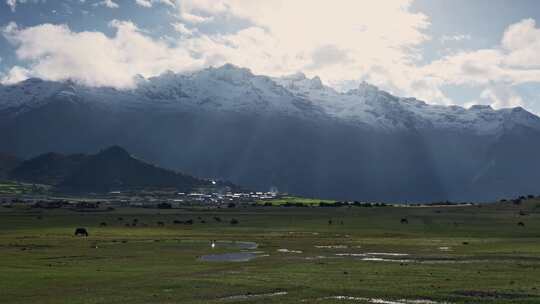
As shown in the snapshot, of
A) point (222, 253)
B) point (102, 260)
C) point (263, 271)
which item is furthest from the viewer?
point (222, 253)

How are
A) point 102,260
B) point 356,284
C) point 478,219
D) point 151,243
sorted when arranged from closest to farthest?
1. point 356,284
2. point 102,260
3. point 151,243
4. point 478,219

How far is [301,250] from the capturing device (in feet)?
303

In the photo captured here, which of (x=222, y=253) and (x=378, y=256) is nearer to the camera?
(x=378, y=256)

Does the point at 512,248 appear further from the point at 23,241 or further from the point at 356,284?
the point at 23,241

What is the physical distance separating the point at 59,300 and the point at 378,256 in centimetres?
4440

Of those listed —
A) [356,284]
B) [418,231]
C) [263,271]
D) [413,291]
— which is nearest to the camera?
[413,291]

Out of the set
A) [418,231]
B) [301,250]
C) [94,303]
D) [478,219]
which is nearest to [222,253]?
[301,250]

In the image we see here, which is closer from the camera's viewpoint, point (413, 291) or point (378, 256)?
point (413, 291)

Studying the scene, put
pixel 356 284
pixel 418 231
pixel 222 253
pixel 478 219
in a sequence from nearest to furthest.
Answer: pixel 356 284 < pixel 222 253 < pixel 418 231 < pixel 478 219

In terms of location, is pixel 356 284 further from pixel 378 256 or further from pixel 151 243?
pixel 151 243

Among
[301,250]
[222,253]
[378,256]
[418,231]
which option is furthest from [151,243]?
[418,231]

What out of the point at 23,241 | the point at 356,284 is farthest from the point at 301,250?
the point at 23,241

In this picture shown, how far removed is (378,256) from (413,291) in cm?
3157

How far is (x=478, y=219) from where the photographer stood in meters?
176
